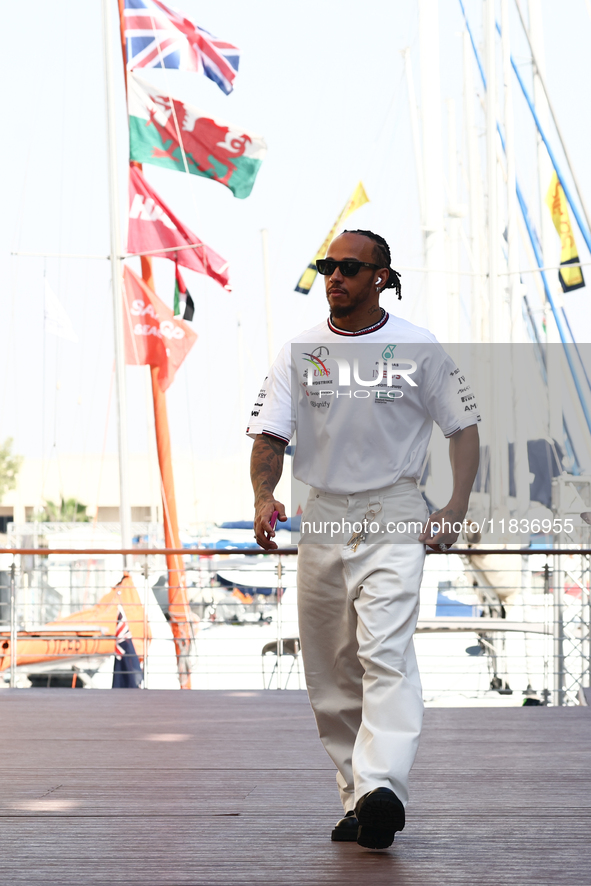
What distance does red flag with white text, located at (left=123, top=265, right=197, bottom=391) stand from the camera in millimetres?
9117

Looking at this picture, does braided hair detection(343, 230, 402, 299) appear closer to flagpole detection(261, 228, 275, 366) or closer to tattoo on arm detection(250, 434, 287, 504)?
tattoo on arm detection(250, 434, 287, 504)

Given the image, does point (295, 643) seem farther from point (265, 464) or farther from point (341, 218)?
point (265, 464)

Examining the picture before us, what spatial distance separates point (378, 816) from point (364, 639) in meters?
0.34

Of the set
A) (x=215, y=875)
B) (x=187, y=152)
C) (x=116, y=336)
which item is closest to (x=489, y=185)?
(x=187, y=152)

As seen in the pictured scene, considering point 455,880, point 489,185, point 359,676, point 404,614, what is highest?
point 489,185

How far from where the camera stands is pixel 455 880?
1.82m

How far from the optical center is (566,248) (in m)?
9.66

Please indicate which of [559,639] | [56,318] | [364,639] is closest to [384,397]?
[364,639]

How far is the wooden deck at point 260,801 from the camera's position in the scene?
74.6 inches

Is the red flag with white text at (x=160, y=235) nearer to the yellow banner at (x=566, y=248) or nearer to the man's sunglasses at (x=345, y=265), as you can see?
→ the yellow banner at (x=566, y=248)

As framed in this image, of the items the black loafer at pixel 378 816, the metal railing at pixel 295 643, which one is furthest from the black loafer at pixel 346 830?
the metal railing at pixel 295 643

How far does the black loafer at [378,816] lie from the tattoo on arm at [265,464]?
64 cm

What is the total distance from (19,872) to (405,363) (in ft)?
4.14

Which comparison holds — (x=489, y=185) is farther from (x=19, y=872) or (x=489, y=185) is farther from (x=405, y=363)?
(x=19, y=872)
